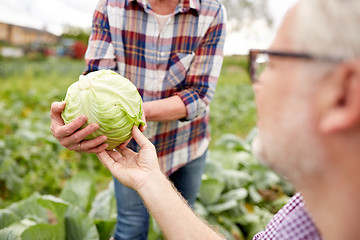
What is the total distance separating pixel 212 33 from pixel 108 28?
2.05 feet

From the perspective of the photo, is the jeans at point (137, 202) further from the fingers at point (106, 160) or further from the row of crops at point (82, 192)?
the fingers at point (106, 160)

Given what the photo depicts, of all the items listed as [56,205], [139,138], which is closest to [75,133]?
[139,138]

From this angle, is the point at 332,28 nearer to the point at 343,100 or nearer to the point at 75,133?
the point at 343,100

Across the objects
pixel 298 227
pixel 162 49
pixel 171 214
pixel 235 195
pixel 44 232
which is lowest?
pixel 235 195

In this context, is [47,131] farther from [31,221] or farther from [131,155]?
[131,155]

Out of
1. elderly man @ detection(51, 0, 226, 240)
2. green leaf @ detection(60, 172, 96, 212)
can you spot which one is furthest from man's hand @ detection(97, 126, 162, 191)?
green leaf @ detection(60, 172, 96, 212)

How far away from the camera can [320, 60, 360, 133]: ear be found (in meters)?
0.72

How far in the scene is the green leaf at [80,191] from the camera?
2797mm

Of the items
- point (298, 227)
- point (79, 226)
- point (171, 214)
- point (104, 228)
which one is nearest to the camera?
point (298, 227)

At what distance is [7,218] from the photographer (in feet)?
7.54

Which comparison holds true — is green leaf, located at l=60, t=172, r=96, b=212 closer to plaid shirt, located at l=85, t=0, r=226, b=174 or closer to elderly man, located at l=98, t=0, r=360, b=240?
plaid shirt, located at l=85, t=0, r=226, b=174

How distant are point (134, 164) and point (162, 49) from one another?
729mm

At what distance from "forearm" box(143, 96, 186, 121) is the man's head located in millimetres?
898

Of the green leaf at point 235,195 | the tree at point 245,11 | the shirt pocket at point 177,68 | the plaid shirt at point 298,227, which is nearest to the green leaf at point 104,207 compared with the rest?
the green leaf at point 235,195
